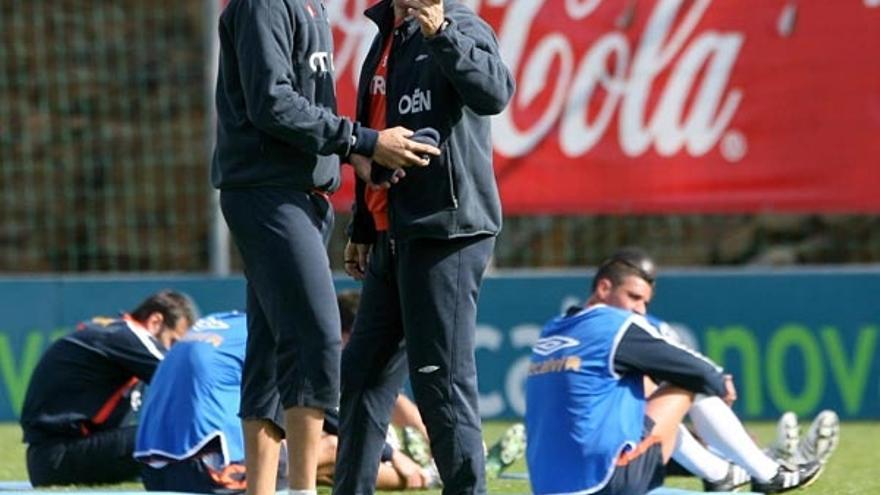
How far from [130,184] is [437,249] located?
8.77 meters

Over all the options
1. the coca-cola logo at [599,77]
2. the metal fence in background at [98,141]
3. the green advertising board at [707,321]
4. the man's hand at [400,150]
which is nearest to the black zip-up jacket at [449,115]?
the man's hand at [400,150]

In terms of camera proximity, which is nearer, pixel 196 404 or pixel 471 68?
pixel 471 68

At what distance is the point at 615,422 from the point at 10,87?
7763 mm

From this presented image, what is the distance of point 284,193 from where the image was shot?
19.3 feet

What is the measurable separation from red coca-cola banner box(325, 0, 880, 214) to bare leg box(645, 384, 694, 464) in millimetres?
5231

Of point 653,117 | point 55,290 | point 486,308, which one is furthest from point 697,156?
point 55,290

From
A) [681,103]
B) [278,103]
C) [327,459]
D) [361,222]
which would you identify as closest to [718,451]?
[327,459]

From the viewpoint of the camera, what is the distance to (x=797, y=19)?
491 inches

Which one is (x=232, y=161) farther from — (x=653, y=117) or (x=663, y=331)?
(x=653, y=117)

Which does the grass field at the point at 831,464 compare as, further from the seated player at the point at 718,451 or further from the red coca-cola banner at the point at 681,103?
the red coca-cola banner at the point at 681,103

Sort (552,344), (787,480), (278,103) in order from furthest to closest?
1. (787,480)
2. (552,344)
3. (278,103)

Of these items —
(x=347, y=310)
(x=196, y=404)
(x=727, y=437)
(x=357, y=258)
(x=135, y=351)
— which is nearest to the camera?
(x=357, y=258)

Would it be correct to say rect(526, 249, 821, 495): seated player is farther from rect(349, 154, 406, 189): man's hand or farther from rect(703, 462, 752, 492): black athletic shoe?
rect(349, 154, 406, 189): man's hand

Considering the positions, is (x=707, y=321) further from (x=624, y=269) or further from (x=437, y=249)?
(x=437, y=249)
